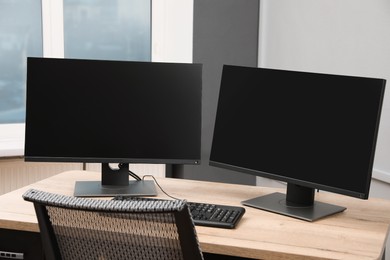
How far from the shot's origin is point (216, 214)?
1912 mm

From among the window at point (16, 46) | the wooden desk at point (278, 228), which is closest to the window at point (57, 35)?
the window at point (16, 46)

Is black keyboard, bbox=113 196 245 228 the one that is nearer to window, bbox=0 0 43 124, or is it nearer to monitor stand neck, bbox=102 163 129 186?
monitor stand neck, bbox=102 163 129 186

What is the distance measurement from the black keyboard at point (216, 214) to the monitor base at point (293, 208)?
12 centimetres

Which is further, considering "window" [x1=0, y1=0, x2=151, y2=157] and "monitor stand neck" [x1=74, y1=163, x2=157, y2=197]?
"window" [x1=0, y1=0, x2=151, y2=157]

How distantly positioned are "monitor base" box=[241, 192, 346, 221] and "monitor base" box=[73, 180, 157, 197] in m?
0.37

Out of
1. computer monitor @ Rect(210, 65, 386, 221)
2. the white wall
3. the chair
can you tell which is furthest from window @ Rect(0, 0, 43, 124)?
the chair

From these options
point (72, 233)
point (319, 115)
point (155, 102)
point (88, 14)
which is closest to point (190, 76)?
point (155, 102)

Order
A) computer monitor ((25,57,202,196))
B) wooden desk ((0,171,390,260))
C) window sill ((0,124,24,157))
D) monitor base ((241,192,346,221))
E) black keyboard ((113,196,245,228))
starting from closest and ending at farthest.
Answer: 1. wooden desk ((0,171,390,260))
2. black keyboard ((113,196,245,228))
3. monitor base ((241,192,346,221))
4. computer monitor ((25,57,202,196))
5. window sill ((0,124,24,157))

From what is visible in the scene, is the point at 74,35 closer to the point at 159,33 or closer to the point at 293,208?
the point at 159,33

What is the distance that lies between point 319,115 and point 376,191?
0.94 meters

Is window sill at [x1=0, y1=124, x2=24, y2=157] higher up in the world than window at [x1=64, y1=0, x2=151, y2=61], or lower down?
lower down

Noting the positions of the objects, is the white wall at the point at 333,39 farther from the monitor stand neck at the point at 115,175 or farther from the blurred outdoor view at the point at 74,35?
the monitor stand neck at the point at 115,175

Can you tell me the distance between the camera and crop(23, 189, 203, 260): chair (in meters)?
1.34

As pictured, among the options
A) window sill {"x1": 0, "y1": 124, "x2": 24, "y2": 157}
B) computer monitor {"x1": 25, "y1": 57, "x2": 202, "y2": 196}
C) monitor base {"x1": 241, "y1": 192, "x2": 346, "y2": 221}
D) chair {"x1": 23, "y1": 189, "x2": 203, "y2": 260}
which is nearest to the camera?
chair {"x1": 23, "y1": 189, "x2": 203, "y2": 260}
